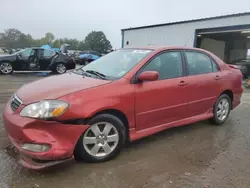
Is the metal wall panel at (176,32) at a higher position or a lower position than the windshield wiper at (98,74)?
higher

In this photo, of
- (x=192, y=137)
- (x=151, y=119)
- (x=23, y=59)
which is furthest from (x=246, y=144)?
(x=23, y=59)

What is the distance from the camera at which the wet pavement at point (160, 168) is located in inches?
106

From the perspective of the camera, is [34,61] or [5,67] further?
[34,61]

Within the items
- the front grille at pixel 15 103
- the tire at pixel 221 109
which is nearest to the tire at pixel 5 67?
the front grille at pixel 15 103

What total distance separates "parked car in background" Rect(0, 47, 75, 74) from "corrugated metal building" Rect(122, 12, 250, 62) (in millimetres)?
4203

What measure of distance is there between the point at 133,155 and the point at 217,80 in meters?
2.32

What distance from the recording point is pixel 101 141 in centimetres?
308

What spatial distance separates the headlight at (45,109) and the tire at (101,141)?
0.40 m

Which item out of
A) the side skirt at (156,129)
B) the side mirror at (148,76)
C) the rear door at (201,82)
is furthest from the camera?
the rear door at (201,82)

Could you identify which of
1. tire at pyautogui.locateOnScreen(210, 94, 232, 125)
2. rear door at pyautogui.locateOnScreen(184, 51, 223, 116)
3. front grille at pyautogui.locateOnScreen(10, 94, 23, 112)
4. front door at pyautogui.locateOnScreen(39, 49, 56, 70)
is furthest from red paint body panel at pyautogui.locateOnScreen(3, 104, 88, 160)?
front door at pyautogui.locateOnScreen(39, 49, 56, 70)

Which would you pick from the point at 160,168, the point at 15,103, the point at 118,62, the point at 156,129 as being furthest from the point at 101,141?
the point at 118,62

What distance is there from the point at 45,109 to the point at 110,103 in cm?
79

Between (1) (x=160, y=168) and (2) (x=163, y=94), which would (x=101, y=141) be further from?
(2) (x=163, y=94)

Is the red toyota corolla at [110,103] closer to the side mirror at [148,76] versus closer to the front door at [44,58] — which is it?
the side mirror at [148,76]
